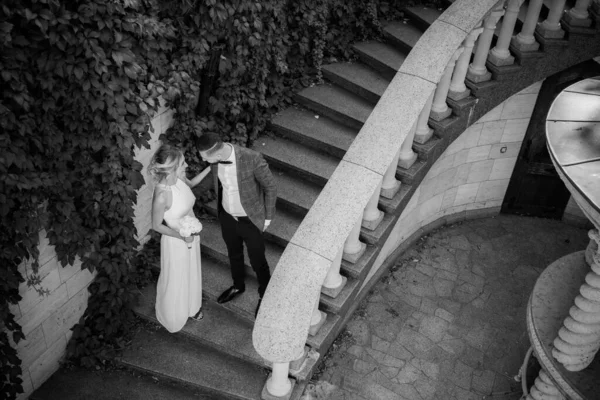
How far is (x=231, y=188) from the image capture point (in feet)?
18.0

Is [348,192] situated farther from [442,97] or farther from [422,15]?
[422,15]

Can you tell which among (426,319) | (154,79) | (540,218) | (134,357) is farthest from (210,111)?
(540,218)

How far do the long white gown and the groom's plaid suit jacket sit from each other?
0.34 m

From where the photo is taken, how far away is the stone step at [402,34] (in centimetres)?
776

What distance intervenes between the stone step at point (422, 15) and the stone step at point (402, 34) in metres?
0.07

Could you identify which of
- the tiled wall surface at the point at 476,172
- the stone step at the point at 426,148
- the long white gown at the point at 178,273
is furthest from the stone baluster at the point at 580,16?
the long white gown at the point at 178,273

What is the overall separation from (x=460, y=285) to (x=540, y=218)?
1.98 metres

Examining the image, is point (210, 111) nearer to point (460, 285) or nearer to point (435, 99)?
point (435, 99)

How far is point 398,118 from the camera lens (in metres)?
5.82

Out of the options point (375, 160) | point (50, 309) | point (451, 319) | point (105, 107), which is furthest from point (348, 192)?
point (50, 309)

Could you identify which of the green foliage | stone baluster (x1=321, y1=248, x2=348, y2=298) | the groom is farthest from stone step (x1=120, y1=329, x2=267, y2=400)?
stone baluster (x1=321, y1=248, x2=348, y2=298)

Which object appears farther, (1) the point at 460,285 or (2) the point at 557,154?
(1) the point at 460,285

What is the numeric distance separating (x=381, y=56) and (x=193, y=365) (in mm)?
4130

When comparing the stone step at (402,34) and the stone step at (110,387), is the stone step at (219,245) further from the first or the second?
the stone step at (402,34)
